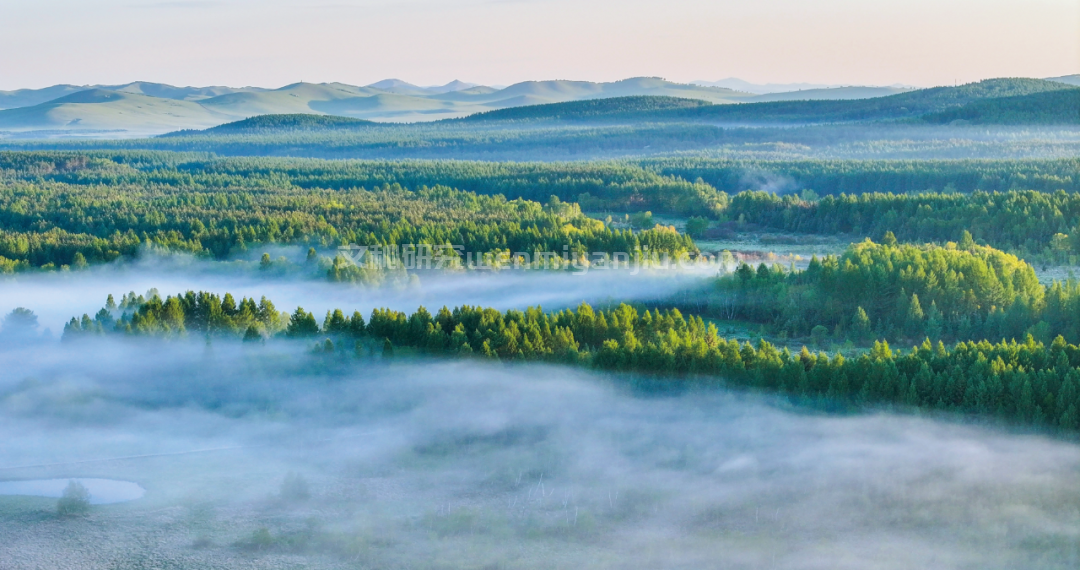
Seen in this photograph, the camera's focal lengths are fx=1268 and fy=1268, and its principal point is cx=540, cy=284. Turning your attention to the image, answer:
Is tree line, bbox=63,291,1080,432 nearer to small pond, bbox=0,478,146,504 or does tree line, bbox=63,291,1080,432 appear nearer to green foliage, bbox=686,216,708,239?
small pond, bbox=0,478,146,504

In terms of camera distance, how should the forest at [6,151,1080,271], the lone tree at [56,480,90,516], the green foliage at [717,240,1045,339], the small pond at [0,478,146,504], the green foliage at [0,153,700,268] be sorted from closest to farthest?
1. the lone tree at [56,480,90,516]
2. the small pond at [0,478,146,504]
3. the green foliage at [717,240,1045,339]
4. the green foliage at [0,153,700,268]
5. the forest at [6,151,1080,271]

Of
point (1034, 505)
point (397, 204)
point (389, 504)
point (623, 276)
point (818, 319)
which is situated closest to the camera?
point (1034, 505)

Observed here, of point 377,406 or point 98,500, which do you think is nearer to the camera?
point 98,500

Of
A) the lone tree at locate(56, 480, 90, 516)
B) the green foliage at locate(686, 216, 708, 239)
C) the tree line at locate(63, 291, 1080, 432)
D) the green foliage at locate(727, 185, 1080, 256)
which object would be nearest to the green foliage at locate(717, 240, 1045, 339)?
the tree line at locate(63, 291, 1080, 432)

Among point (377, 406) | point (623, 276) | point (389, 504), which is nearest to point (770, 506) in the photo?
point (389, 504)

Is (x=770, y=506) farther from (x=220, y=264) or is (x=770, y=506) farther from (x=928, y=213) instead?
(x=928, y=213)
